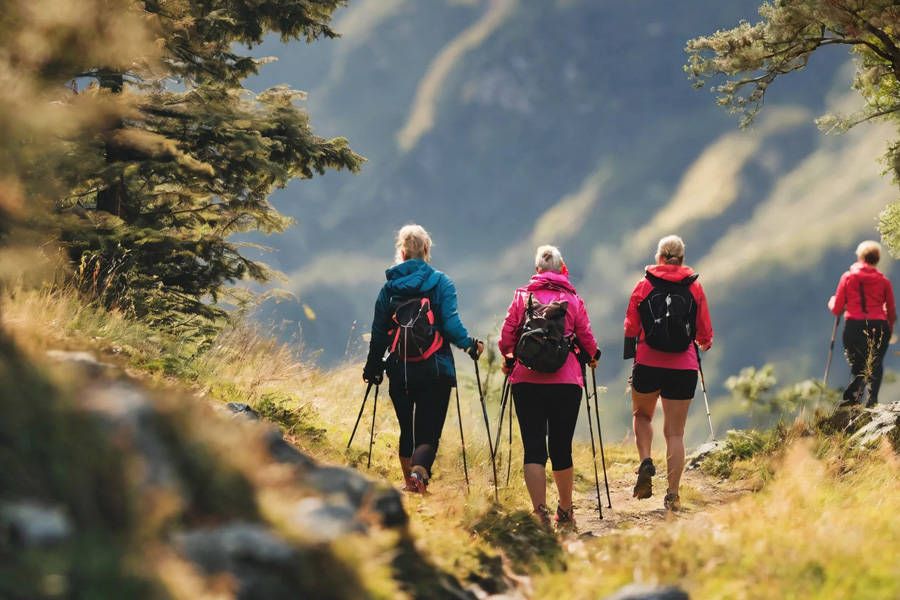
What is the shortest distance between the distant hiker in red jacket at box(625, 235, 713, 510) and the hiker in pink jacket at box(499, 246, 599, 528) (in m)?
0.83

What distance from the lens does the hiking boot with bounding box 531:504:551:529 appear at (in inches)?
217

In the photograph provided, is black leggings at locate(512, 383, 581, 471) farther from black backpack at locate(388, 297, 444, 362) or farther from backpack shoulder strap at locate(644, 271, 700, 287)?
backpack shoulder strap at locate(644, 271, 700, 287)

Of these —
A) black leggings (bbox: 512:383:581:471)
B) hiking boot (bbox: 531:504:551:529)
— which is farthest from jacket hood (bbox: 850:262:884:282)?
hiking boot (bbox: 531:504:551:529)

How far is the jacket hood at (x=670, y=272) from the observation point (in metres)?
6.74

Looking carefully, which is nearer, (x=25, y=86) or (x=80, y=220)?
(x=25, y=86)

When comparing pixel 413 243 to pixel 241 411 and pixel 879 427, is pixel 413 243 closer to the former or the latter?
pixel 241 411

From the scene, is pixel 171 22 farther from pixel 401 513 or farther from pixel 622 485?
pixel 622 485

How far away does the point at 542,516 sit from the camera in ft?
19.2

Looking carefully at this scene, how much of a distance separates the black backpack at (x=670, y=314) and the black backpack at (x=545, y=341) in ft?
3.90

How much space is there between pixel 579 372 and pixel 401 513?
298 cm

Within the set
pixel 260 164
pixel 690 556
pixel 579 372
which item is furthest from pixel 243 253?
pixel 690 556

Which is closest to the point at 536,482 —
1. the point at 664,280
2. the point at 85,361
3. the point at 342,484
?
the point at 664,280

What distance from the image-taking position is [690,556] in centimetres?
366

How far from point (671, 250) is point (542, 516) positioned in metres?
2.92
